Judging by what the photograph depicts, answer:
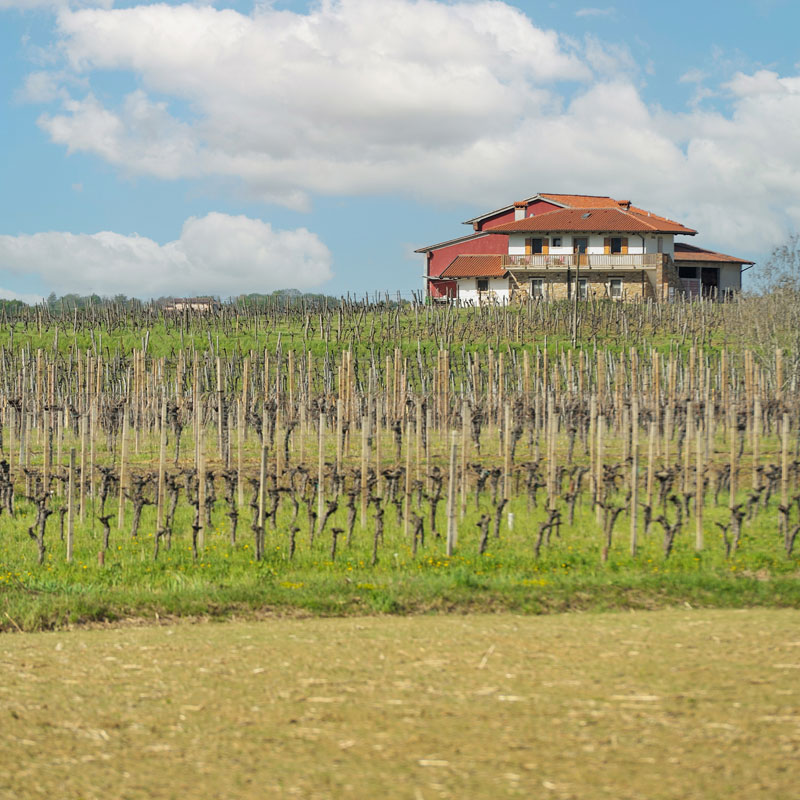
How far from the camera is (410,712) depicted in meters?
6.27

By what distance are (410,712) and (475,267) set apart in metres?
52.8

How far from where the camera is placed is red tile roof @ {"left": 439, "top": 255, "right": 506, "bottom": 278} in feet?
A: 186

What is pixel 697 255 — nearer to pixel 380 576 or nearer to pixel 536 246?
pixel 536 246

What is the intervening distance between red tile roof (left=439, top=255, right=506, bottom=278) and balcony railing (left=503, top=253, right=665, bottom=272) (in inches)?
41.0

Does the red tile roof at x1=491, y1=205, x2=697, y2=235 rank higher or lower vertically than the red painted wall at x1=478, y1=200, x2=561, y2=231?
lower

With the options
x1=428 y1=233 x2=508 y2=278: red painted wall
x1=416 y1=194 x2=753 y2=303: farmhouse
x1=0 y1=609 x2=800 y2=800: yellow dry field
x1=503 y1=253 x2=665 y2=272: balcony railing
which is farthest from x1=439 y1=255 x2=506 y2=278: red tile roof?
x1=0 y1=609 x2=800 y2=800: yellow dry field

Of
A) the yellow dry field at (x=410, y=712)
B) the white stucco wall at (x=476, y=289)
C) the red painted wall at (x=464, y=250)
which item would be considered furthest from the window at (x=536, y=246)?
the yellow dry field at (x=410, y=712)

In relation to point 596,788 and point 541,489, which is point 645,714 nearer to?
point 596,788

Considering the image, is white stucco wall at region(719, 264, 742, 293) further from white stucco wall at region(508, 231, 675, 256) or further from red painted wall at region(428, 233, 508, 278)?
red painted wall at region(428, 233, 508, 278)

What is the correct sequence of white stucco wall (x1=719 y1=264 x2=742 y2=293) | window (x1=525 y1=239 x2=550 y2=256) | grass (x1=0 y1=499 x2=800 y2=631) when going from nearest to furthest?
grass (x1=0 y1=499 x2=800 y2=631)
window (x1=525 y1=239 x2=550 y2=256)
white stucco wall (x1=719 y1=264 x2=742 y2=293)

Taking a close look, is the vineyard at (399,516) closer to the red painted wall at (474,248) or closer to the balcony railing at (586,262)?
the balcony railing at (586,262)

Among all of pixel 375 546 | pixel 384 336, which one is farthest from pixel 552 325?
pixel 375 546

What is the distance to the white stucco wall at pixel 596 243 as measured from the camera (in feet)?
183

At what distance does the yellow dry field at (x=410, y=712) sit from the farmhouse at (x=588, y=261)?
146 feet
